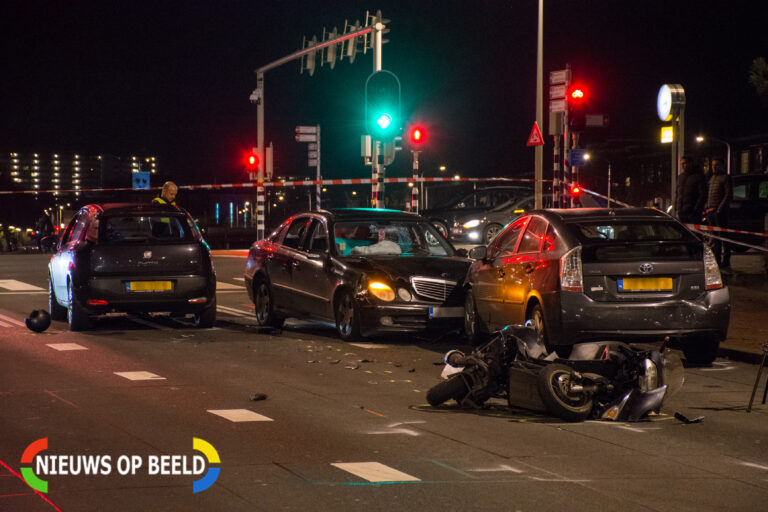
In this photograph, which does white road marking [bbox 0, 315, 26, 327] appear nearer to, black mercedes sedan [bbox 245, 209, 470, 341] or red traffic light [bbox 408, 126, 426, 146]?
black mercedes sedan [bbox 245, 209, 470, 341]

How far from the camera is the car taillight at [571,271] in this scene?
10.2 metres

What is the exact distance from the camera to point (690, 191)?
758 inches

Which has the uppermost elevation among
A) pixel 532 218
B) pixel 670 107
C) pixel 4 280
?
pixel 670 107

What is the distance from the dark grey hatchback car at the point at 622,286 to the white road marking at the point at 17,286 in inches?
449

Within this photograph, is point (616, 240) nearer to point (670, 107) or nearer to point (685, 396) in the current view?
point (685, 396)

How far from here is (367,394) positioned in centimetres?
905

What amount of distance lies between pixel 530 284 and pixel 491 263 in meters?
1.17

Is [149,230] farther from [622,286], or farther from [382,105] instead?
[382,105]

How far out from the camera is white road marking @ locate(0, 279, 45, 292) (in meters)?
19.9

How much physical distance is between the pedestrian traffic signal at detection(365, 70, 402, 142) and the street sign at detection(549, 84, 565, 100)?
14.2 feet

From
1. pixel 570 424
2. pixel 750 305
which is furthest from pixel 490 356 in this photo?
pixel 750 305

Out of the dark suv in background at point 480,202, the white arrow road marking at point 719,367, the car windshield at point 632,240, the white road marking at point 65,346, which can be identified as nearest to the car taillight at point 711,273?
the car windshield at point 632,240

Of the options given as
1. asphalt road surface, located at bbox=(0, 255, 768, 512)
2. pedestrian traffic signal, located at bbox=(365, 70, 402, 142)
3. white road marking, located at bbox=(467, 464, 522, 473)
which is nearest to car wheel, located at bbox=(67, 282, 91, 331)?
asphalt road surface, located at bbox=(0, 255, 768, 512)

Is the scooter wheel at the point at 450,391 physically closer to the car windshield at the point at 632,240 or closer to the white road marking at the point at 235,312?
the car windshield at the point at 632,240
